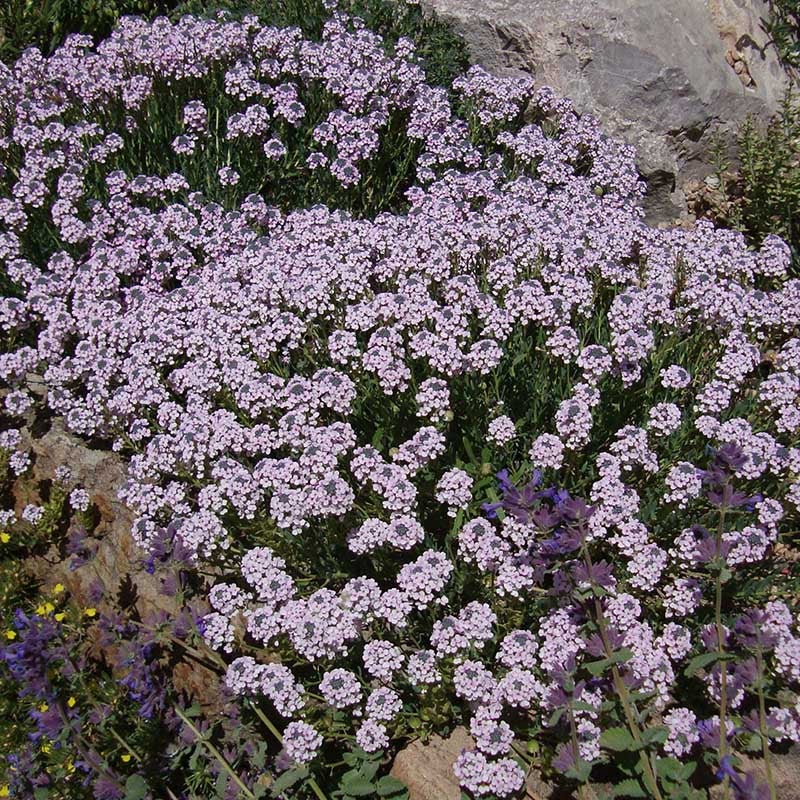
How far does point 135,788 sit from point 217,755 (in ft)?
1.30

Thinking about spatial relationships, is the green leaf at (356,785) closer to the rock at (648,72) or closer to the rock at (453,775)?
the rock at (453,775)

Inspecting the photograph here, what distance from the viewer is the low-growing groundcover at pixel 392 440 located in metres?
3.89

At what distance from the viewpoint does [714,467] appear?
3842mm

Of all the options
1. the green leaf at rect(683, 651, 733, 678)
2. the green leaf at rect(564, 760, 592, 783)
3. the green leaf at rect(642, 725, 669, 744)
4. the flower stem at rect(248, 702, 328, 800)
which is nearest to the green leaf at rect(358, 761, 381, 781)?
the flower stem at rect(248, 702, 328, 800)

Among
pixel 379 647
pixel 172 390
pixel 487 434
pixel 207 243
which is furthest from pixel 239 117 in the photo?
pixel 379 647

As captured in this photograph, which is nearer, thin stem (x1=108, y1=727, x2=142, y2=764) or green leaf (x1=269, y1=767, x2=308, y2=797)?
green leaf (x1=269, y1=767, x2=308, y2=797)

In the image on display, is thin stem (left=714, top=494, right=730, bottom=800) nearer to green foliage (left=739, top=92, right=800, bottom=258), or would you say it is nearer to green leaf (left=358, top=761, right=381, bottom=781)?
green leaf (left=358, top=761, right=381, bottom=781)

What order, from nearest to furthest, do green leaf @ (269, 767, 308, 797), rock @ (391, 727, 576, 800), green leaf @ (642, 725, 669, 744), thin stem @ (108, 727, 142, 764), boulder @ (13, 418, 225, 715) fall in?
green leaf @ (642, 725, 669, 744), green leaf @ (269, 767, 308, 797), rock @ (391, 727, 576, 800), thin stem @ (108, 727, 142, 764), boulder @ (13, 418, 225, 715)

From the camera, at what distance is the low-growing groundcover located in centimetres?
389

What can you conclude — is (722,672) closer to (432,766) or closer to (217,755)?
(432,766)

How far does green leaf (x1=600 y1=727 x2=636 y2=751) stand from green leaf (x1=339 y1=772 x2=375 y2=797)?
1.06 metres

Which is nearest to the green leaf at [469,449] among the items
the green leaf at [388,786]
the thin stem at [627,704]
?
the thin stem at [627,704]

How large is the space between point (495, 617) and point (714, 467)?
1225 mm

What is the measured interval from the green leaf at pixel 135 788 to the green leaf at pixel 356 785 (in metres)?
0.92
